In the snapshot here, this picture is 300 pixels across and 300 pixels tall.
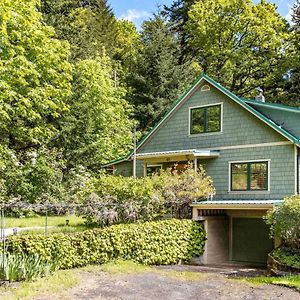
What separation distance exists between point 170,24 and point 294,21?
10.0m

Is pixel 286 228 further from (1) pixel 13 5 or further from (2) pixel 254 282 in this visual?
(1) pixel 13 5

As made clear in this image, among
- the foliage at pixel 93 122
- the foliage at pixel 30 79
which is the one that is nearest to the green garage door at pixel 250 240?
the foliage at pixel 93 122

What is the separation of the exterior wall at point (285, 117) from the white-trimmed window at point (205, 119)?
1885 mm

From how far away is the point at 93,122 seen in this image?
26609mm

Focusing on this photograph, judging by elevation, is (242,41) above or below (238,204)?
above

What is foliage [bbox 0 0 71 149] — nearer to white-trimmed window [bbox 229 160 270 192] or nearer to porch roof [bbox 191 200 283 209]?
porch roof [bbox 191 200 283 209]

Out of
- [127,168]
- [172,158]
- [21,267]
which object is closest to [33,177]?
[127,168]

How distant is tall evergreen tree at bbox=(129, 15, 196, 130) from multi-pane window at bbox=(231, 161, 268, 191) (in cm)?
1319

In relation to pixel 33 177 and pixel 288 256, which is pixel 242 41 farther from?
pixel 288 256

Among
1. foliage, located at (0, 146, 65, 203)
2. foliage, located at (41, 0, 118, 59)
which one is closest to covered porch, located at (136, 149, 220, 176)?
foliage, located at (0, 146, 65, 203)

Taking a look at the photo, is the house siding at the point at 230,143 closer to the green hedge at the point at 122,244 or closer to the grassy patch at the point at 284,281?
the green hedge at the point at 122,244

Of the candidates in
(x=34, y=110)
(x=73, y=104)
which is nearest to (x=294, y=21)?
(x=73, y=104)

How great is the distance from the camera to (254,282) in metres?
10.9

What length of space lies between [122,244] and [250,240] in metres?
7.38
